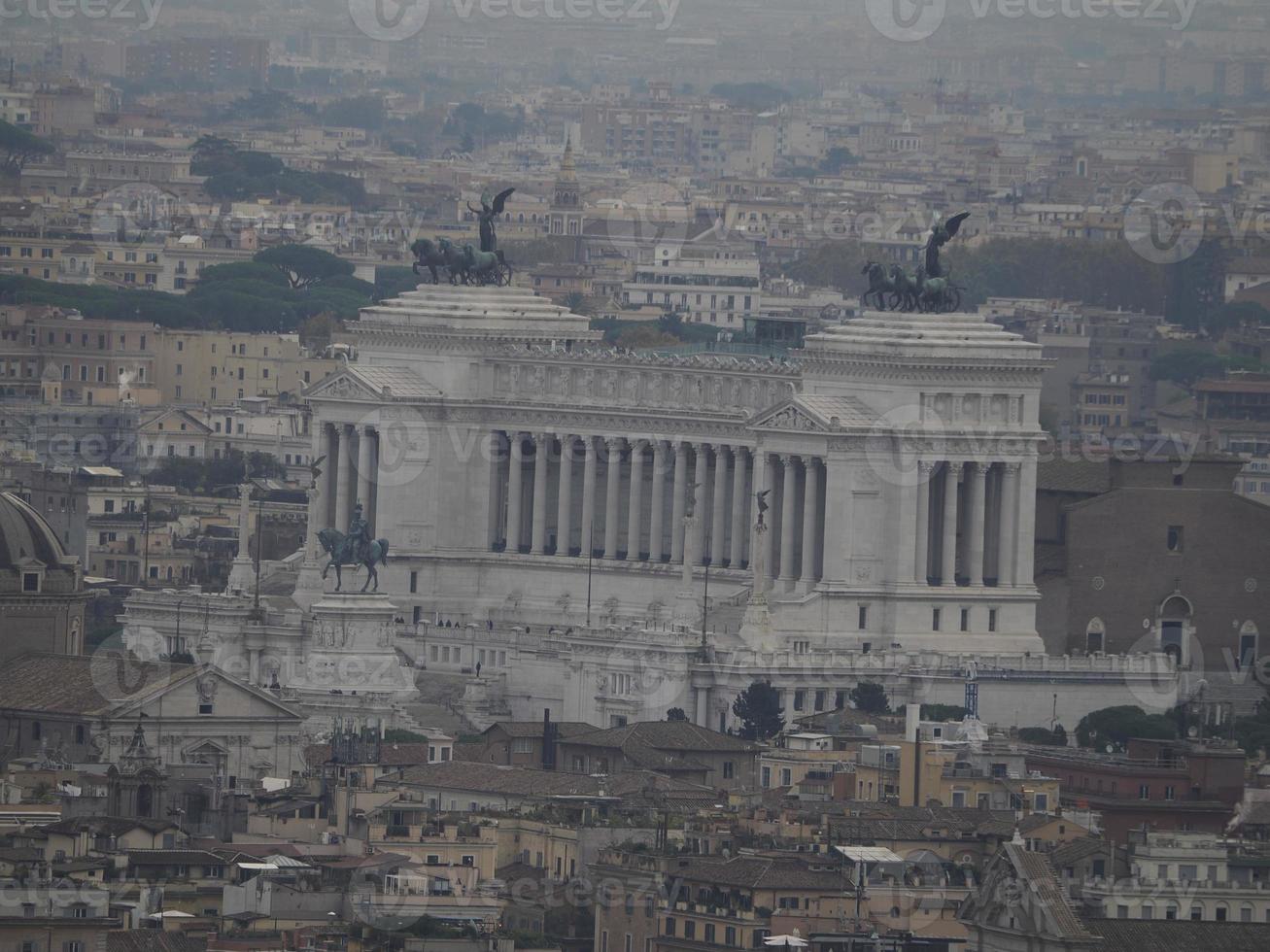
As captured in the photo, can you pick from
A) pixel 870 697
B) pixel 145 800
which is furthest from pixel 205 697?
pixel 870 697

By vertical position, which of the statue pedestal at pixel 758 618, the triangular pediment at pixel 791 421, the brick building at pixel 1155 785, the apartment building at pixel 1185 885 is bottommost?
the apartment building at pixel 1185 885

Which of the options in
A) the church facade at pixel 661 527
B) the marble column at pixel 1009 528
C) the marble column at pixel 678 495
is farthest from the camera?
the marble column at pixel 678 495

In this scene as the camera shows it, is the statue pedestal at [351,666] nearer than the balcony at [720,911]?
No

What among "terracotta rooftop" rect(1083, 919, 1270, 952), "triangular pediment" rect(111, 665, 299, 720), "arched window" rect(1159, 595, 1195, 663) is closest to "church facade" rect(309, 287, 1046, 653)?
"arched window" rect(1159, 595, 1195, 663)

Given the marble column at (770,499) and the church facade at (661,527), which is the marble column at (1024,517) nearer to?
the church facade at (661,527)

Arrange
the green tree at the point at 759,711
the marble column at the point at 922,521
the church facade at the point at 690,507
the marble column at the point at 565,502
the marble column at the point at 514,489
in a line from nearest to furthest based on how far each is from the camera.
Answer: the green tree at the point at 759,711 → the church facade at the point at 690,507 → the marble column at the point at 922,521 → the marble column at the point at 565,502 → the marble column at the point at 514,489

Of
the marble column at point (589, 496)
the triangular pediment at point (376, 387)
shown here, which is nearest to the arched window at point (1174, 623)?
the marble column at point (589, 496)

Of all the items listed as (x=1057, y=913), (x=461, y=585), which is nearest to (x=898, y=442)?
(x=461, y=585)

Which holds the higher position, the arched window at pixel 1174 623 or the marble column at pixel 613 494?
the marble column at pixel 613 494
